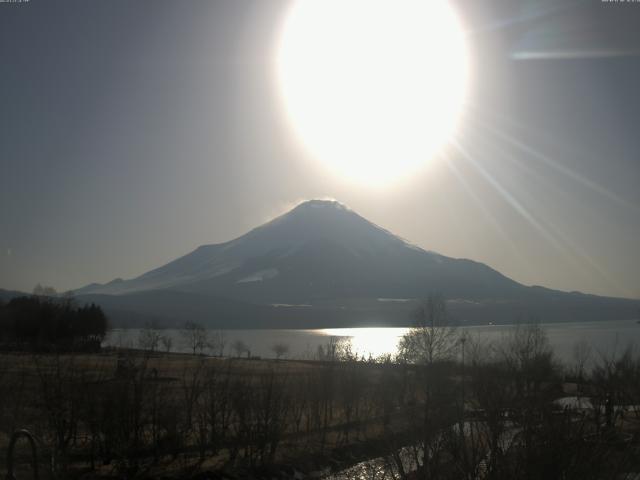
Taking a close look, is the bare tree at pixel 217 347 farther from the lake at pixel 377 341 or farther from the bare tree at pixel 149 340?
the bare tree at pixel 149 340

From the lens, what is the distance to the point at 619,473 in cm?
557

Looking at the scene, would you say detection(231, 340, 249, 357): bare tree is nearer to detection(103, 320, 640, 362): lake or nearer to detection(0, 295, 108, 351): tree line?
detection(103, 320, 640, 362): lake

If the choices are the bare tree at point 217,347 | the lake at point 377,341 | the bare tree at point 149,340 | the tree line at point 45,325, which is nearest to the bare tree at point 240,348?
the lake at point 377,341

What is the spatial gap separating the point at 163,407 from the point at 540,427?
13.9 m

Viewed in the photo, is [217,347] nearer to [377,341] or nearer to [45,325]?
[45,325]

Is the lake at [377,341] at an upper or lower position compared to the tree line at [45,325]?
lower

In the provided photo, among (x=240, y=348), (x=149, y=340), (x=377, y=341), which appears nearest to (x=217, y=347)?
(x=149, y=340)

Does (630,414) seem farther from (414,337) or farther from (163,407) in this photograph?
(163,407)

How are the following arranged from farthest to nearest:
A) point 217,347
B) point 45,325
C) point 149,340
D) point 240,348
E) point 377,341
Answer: point 377,341, point 217,347, point 149,340, point 240,348, point 45,325

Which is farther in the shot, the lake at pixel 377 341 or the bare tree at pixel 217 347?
the bare tree at pixel 217 347

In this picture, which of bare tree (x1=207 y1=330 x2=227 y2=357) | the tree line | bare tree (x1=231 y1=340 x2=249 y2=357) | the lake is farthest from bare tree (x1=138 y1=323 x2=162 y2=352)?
bare tree (x1=231 y1=340 x2=249 y2=357)

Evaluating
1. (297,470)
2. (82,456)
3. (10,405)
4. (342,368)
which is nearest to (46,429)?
(82,456)

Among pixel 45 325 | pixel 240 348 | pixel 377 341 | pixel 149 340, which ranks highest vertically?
pixel 45 325

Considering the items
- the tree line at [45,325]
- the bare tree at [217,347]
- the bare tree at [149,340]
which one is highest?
the tree line at [45,325]
